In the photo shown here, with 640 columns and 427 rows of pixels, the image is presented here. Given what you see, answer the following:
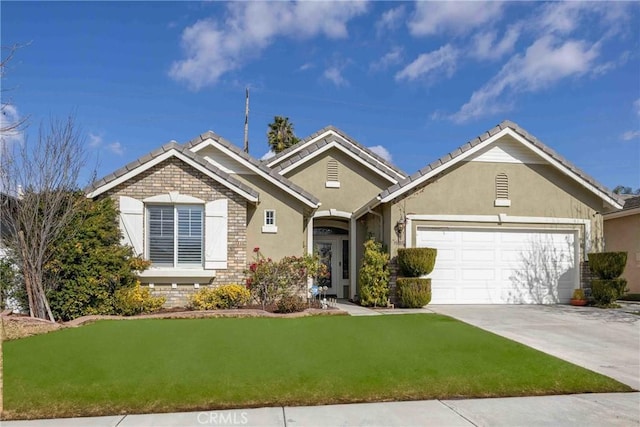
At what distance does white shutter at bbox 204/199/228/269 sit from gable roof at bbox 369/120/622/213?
465 centimetres

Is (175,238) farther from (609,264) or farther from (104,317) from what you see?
(609,264)

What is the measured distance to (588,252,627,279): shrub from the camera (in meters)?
13.7

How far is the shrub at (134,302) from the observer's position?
11875mm

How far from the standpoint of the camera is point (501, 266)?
48.6 ft

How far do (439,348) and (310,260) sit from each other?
6.15 metres

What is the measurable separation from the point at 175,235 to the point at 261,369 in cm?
713

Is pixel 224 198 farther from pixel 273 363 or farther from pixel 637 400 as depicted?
pixel 637 400

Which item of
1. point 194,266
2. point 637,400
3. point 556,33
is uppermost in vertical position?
point 556,33

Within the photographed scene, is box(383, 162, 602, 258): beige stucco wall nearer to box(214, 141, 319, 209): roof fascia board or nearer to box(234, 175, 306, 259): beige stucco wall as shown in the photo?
box(214, 141, 319, 209): roof fascia board

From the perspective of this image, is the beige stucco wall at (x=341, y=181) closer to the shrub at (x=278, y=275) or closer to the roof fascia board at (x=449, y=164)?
the roof fascia board at (x=449, y=164)

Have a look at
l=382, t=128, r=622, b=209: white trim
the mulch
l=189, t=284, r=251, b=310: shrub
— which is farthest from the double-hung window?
l=382, t=128, r=622, b=209: white trim

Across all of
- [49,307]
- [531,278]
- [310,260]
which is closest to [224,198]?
[310,260]

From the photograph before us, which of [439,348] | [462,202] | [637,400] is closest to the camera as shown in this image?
[637,400]

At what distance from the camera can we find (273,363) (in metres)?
7.30
